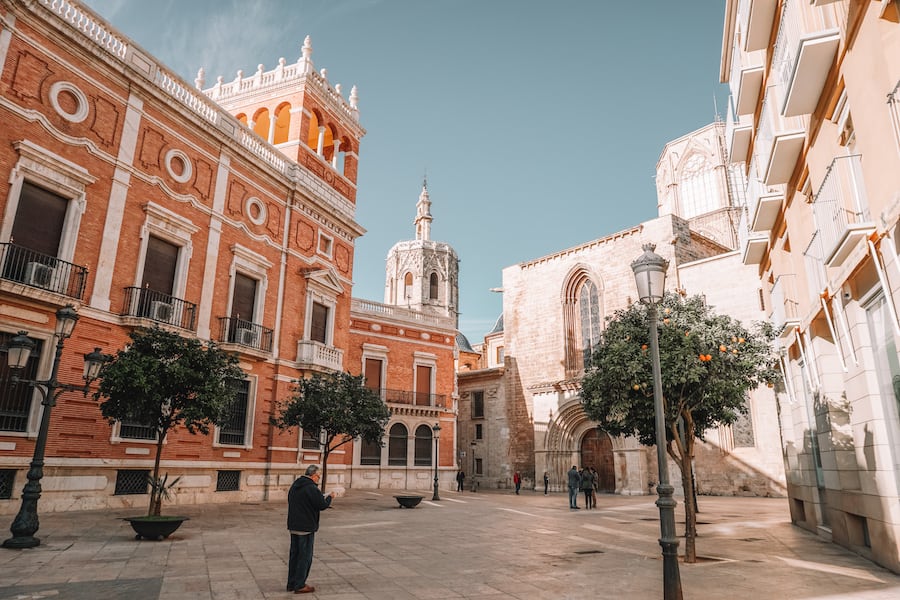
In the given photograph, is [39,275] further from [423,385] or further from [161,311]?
[423,385]

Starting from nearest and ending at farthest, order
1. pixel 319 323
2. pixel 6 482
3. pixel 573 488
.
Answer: pixel 6 482 → pixel 573 488 → pixel 319 323

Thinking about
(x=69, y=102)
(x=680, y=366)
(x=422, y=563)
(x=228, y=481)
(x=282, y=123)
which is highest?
(x=282, y=123)

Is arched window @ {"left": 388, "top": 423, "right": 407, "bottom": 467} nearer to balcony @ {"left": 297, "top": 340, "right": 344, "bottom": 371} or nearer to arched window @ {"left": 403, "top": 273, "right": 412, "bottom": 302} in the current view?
balcony @ {"left": 297, "top": 340, "right": 344, "bottom": 371}

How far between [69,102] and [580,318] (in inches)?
1038

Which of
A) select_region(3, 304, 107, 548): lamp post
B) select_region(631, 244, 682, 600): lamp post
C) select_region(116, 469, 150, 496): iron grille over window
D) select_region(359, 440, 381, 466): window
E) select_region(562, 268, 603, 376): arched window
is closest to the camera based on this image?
select_region(631, 244, 682, 600): lamp post

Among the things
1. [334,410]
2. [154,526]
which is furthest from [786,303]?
[154,526]

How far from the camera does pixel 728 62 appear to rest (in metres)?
15.3

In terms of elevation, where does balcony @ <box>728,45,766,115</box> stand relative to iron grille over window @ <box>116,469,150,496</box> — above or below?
above

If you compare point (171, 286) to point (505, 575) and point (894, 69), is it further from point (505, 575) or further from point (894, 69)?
point (894, 69)

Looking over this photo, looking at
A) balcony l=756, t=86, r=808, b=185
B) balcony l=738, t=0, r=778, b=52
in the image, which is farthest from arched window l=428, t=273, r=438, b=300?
balcony l=738, t=0, r=778, b=52

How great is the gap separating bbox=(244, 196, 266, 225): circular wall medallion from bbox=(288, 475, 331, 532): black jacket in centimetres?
1457

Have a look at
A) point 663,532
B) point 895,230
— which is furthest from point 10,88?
point 895,230

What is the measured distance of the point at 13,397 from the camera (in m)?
12.0

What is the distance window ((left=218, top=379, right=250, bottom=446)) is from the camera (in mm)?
17422
